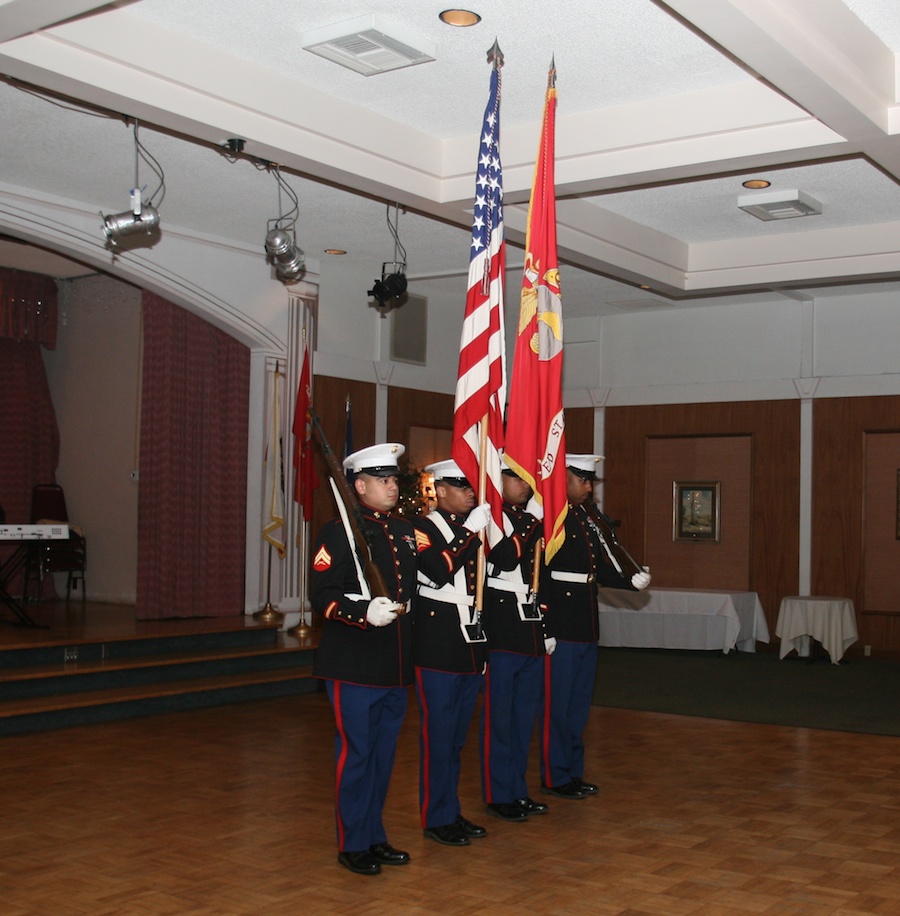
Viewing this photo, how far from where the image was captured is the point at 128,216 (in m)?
7.05

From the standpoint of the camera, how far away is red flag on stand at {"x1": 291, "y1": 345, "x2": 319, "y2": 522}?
9.54m

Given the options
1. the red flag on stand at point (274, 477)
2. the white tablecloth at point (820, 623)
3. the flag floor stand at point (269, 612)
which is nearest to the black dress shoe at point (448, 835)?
the flag floor stand at point (269, 612)

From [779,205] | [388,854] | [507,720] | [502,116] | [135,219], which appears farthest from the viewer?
[779,205]

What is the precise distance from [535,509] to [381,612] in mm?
1046

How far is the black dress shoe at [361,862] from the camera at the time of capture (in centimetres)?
437

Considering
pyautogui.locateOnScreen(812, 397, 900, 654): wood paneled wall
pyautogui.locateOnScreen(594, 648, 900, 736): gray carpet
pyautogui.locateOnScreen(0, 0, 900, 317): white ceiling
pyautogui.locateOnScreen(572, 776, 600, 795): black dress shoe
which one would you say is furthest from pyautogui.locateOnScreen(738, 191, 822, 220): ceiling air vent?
pyautogui.locateOnScreen(572, 776, 600, 795): black dress shoe

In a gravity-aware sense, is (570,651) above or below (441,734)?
above

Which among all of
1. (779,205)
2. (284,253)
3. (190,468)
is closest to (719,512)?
(779,205)

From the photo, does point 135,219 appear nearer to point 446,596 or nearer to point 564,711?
point 446,596

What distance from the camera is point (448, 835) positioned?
479cm

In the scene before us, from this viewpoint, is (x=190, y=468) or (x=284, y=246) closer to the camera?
(x=284, y=246)

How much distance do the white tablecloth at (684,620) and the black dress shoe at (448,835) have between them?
6788 millimetres

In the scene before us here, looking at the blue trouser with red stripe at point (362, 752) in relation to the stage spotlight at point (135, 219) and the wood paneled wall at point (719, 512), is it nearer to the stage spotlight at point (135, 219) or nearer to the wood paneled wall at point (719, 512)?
the stage spotlight at point (135, 219)

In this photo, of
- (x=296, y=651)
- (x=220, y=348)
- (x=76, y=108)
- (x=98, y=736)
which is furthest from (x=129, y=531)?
(x=76, y=108)
